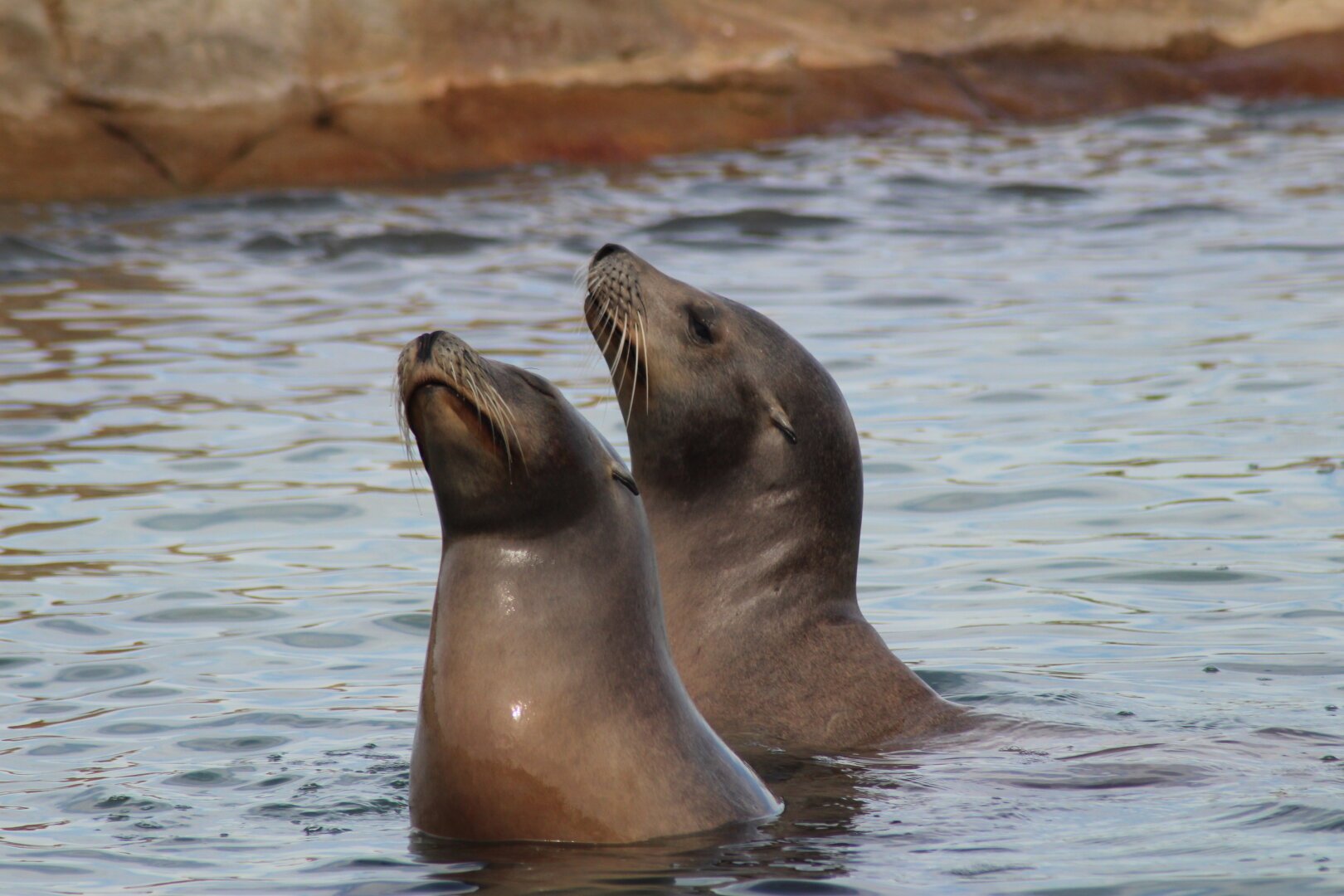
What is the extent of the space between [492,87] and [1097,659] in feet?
47.7

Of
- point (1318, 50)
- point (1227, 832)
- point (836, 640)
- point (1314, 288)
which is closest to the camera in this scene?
point (1227, 832)

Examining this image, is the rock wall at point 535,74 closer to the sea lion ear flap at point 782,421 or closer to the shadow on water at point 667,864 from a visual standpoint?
the sea lion ear flap at point 782,421

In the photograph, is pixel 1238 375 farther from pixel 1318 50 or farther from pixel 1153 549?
pixel 1318 50

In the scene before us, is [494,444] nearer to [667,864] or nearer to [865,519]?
[667,864]

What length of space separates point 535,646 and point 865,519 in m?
4.31

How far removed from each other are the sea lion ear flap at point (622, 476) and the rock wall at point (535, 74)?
14.4 meters

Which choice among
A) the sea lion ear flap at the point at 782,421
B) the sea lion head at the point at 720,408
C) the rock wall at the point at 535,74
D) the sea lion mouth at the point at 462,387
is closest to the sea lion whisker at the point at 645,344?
the sea lion head at the point at 720,408

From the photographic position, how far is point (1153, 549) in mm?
8016

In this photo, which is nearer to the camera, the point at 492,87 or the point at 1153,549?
the point at 1153,549

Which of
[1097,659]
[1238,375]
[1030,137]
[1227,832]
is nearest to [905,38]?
[1030,137]

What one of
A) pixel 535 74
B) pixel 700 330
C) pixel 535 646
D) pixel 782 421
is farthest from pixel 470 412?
pixel 535 74

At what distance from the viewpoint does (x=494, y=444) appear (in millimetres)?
4320

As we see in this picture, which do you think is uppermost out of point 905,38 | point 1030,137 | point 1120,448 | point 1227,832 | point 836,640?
point 905,38

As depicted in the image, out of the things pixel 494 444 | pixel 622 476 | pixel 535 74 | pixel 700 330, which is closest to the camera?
pixel 494 444
